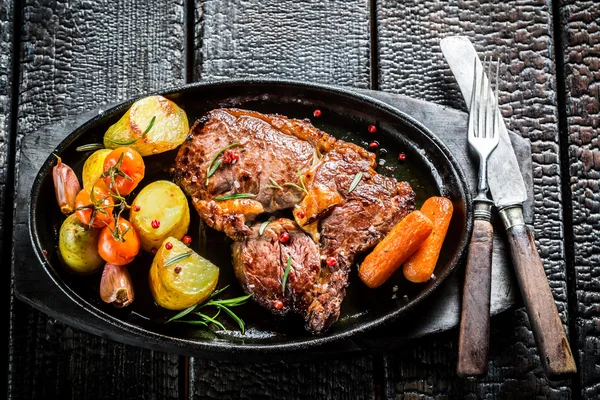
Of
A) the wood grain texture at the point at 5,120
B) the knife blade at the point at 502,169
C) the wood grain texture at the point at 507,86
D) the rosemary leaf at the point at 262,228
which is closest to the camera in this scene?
the rosemary leaf at the point at 262,228

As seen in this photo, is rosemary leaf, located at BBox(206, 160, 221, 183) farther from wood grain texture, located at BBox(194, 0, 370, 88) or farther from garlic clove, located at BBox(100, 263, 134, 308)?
wood grain texture, located at BBox(194, 0, 370, 88)

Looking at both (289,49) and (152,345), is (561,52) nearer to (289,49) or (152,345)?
(289,49)

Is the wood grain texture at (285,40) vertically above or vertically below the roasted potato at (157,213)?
above

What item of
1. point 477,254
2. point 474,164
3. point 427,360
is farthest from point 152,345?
point 474,164

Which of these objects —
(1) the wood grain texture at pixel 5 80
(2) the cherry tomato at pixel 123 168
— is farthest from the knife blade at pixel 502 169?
(1) the wood grain texture at pixel 5 80

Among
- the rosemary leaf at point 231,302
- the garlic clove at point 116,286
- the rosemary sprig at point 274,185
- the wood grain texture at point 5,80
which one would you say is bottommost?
the rosemary leaf at point 231,302

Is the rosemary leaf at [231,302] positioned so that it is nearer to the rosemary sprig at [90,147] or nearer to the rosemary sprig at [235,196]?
the rosemary sprig at [235,196]

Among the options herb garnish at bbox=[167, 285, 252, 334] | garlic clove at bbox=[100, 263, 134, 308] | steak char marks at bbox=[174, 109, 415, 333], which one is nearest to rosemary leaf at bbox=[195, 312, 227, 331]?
herb garnish at bbox=[167, 285, 252, 334]
